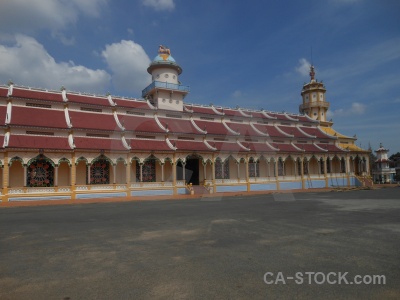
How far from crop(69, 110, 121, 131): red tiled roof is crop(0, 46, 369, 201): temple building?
0.09 m

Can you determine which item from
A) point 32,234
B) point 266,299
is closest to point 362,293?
point 266,299

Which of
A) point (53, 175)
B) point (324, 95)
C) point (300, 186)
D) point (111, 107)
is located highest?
point (324, 95)

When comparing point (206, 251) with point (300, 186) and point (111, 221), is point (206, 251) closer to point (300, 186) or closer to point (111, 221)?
point (111, 221)

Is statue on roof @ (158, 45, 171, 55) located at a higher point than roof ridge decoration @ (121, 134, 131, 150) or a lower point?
higher

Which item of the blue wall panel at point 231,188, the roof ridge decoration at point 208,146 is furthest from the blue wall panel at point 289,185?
the roof ridge decoration at point 208,146

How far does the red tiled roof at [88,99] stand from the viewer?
29898 millimetres

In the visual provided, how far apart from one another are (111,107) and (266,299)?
2959cm

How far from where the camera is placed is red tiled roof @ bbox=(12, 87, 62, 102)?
2723 centimetres

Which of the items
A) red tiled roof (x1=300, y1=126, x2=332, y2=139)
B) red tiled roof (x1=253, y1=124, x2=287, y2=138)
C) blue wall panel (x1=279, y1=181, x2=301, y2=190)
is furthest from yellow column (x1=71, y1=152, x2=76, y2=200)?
red tiled roof (x1=300, y1=126, x2=332, y2=139)

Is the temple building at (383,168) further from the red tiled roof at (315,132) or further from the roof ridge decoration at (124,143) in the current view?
the roof ridge decoration at (124,143)

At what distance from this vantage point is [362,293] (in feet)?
14.3

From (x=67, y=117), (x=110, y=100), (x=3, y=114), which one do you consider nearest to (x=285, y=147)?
(x=110, y=100)

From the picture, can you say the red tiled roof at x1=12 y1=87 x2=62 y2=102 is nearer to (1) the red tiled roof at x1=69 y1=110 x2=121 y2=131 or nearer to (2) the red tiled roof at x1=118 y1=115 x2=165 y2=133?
(1) the red tiled roof at x1=69 y1=110 x2=121 y2=131

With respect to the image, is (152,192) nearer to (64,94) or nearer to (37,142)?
(37,142)
